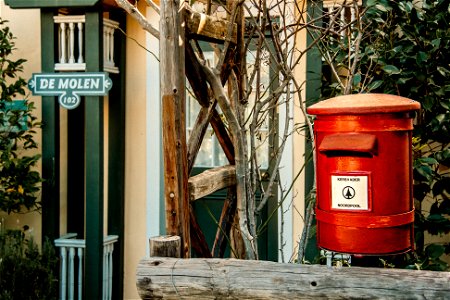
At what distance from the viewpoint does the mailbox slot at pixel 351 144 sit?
304cm

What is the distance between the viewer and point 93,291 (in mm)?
6902

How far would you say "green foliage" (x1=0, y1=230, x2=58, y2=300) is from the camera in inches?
253

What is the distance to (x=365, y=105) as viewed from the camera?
9.99 ft

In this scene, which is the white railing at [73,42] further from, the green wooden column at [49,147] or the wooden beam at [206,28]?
the wooden beam at [206,28]

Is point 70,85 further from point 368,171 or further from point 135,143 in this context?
point 368,171

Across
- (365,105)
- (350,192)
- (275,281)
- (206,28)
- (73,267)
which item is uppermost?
(206,28)

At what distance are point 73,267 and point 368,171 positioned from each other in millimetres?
4685

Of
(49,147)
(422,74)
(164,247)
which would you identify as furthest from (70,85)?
(164,247)

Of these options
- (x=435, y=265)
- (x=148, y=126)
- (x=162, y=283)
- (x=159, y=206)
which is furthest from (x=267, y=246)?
(x=162, y=283)

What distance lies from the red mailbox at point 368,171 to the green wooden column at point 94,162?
13.1 feet

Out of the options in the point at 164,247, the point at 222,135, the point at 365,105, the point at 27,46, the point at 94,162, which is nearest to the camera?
the point at 365,105

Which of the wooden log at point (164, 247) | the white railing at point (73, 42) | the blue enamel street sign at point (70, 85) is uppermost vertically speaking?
the white railing at point (73, 42)

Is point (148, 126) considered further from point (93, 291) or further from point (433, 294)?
point (433, 294)

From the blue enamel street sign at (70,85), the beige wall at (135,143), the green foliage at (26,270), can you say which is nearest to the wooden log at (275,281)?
the green foliage at (26,270)
